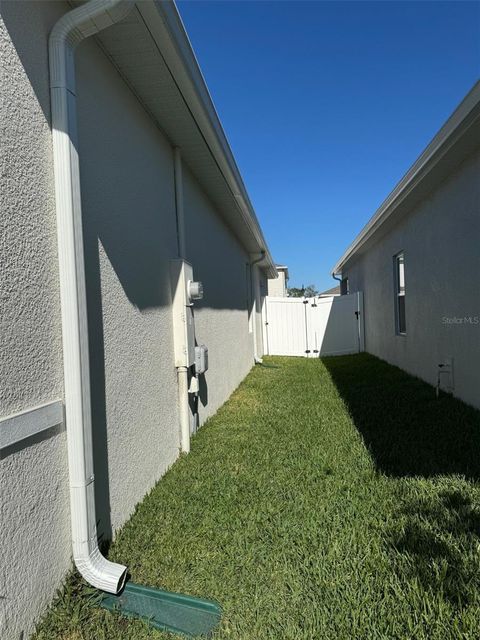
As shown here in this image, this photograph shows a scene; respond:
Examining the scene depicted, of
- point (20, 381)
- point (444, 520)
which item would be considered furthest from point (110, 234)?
point (444, 520)

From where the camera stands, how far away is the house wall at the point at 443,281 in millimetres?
4930

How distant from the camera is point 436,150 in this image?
4.84 metres

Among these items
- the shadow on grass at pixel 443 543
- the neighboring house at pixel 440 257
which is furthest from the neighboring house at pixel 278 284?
the shadow on grass at pixel 443 543

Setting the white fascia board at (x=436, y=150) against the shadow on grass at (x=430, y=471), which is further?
the white fascia board at (x=436, y=150)

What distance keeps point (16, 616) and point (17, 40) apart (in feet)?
7.56

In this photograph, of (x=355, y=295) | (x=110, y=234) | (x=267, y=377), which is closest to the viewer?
(x=110, y=234)

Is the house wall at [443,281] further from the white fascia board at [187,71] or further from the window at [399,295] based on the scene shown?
the white fascia board at [187,71]

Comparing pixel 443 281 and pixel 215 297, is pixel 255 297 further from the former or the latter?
pixel 443 281

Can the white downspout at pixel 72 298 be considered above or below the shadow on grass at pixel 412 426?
above

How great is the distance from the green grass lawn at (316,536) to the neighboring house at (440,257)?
1198 mm

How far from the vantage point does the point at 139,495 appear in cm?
298

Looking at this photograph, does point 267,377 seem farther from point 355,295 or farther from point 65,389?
point 65,389

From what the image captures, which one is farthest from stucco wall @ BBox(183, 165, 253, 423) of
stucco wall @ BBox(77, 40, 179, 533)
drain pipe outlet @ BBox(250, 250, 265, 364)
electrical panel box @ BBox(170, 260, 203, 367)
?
drain pipe outlet @ BBox(250, 250, 265, 364)

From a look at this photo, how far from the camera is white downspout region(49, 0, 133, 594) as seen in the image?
6.51ft
